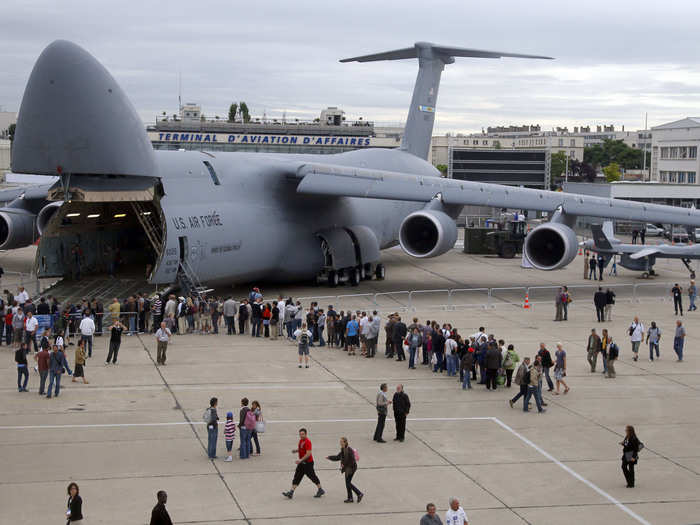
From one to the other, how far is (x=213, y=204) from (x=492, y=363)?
11.9 metres

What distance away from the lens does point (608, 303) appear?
2666 cm

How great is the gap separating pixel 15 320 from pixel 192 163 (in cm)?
831

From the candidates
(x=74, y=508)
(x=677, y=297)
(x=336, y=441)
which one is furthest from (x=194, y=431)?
(x=677, y=297)

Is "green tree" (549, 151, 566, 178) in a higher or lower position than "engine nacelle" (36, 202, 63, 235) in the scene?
Result: higher

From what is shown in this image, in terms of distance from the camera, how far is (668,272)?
39.8 m

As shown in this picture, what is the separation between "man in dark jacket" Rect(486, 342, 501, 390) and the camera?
18.3 metres

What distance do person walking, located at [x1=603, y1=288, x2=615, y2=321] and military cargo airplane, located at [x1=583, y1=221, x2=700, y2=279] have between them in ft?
32.3

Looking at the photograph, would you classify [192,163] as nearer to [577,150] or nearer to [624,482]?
[624,482]

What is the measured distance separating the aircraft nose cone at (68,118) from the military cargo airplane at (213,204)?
0.08 ft

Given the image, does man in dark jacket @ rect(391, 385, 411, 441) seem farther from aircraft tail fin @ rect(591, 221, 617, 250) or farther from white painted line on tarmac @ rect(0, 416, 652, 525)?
aircraft tail fin @ rect(591, 221, 617, 250)

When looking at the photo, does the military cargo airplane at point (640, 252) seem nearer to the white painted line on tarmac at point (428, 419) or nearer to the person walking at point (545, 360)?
the person walking at point (545, 360)

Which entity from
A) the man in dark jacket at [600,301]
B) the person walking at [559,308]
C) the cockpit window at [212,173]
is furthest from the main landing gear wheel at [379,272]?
the man in dark jacket at [600,301]

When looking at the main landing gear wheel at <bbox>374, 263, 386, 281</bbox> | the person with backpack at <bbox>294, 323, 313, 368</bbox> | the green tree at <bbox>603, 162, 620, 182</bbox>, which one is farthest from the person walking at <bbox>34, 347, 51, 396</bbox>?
the green tree at <bbox>603, 162, 620, 182</bbox>

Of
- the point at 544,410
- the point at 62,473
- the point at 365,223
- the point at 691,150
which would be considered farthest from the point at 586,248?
the point at 691,150
